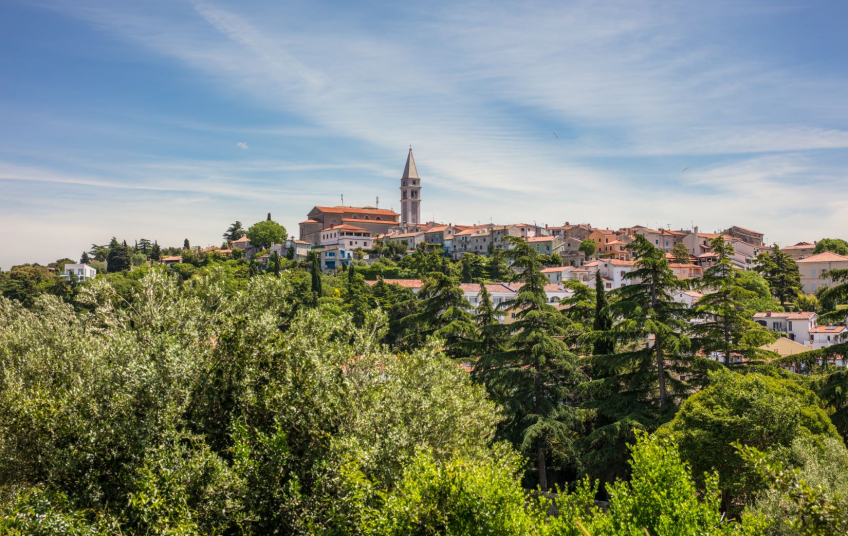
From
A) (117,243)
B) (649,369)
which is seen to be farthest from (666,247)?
(117,243)

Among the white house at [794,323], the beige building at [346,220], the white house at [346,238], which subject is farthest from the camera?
the beige building at [346,220]

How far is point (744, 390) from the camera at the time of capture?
62.7 ft

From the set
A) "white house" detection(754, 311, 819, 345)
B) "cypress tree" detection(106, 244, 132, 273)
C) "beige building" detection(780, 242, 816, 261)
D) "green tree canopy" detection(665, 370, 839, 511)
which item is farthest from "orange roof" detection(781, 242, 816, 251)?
"cypress tree" detection(106, 244, 132, 273)

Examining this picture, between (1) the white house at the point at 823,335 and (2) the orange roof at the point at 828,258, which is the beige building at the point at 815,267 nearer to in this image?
(2) the orange roof at the point at 828,258

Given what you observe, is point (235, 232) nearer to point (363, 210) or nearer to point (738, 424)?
point (363, 210)

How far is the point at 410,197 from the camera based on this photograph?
139625 mm

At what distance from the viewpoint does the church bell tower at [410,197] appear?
458 ft

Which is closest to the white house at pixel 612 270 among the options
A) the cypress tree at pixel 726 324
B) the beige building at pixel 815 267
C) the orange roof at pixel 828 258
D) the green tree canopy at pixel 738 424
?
the beige building at pixel 815 267

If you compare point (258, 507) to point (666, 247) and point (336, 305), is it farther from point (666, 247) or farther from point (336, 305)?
point (666, 247)

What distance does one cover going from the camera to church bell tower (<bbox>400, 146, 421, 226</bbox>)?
139750 millimetres

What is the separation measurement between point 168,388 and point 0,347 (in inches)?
432

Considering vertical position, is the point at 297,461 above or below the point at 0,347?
below

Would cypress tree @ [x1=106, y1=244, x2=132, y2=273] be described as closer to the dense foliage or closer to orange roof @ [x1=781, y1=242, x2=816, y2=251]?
the dense foliage


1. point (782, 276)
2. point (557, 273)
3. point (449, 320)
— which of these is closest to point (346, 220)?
point (557, 273)
